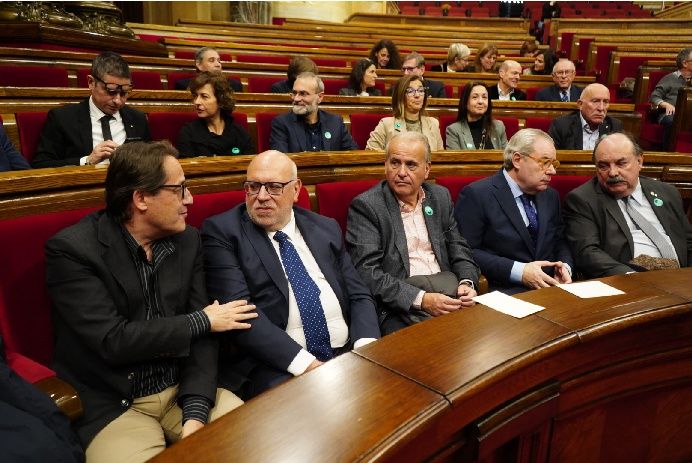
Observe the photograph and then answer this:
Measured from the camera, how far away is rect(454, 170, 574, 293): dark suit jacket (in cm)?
147

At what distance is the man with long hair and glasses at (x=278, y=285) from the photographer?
994 millimetres

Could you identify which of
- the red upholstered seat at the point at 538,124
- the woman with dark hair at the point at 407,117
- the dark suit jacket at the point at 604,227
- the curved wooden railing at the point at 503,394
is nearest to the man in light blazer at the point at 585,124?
the red upholstered seat at the point at 538,124

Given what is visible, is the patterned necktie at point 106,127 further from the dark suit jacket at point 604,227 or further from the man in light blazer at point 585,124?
the man in light blazer at point 585,124

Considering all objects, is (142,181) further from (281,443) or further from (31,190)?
(281,443)

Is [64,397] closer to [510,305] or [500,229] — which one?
[510,305]

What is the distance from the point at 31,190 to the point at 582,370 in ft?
3.14

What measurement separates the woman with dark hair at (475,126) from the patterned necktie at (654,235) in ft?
2.99

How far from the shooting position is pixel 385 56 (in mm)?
3627

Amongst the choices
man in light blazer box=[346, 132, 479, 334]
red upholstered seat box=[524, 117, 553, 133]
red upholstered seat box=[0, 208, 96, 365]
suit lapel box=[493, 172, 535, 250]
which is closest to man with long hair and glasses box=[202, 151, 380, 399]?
man in light blazer box=[346, 132, 479, 334]

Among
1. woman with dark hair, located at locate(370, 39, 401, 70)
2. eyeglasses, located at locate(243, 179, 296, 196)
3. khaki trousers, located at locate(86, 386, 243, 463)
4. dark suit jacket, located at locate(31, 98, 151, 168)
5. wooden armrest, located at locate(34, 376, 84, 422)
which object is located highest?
woman with dark hair, located at locate(370, 39, 401, 70)

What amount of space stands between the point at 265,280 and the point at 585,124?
190 cm

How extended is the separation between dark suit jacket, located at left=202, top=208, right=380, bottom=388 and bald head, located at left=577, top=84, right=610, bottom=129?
1.65 metres

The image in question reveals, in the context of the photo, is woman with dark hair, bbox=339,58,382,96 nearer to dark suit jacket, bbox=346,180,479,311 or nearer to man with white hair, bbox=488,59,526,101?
man with white hair, bbox=488,59,526,101

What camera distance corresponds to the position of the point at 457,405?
0.61m
